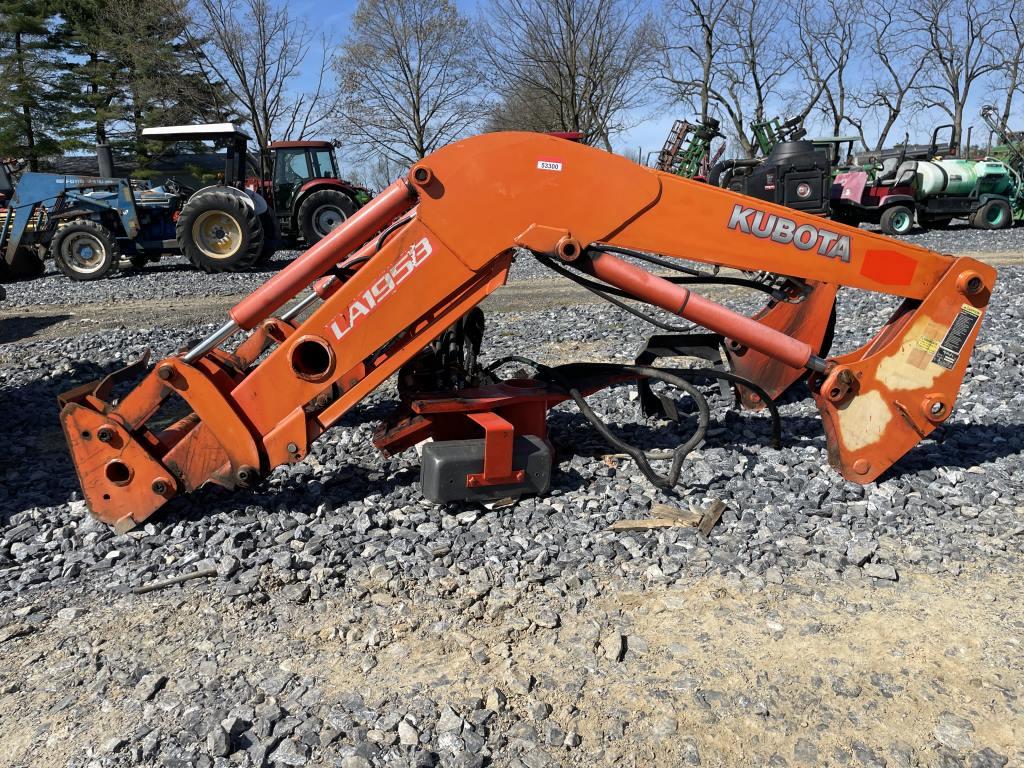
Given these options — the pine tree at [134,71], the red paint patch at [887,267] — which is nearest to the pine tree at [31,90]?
the pine tree at [134,71]

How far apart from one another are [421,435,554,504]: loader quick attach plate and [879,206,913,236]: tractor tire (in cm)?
1773

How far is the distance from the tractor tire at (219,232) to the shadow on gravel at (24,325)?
362 centimetres

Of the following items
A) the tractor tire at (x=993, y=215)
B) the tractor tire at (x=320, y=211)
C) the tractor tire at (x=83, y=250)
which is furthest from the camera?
the tractor tire at (x=993, y=215)

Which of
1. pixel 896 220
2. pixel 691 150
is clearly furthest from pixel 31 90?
pixel 896 220

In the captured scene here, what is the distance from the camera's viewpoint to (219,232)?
45.5 ft

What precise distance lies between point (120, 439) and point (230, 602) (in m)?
1.03

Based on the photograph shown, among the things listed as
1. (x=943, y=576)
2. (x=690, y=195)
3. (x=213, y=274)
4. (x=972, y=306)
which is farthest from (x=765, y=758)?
(x=213, y=274)

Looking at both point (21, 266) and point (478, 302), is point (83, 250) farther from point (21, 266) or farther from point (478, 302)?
point (478, 302)

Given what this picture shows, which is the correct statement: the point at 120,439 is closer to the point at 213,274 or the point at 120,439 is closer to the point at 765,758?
the point at 765,758

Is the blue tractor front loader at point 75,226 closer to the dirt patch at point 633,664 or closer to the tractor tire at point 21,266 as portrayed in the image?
the tractor tire at point 21,266

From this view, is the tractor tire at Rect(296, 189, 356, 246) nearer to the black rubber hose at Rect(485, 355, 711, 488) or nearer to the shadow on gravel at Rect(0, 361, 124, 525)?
the shadow on gravel at Rect(0, 361, 124, 525)

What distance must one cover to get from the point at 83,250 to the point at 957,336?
46.6ft

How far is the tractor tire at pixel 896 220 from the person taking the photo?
18.6 metres

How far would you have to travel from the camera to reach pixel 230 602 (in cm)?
312
